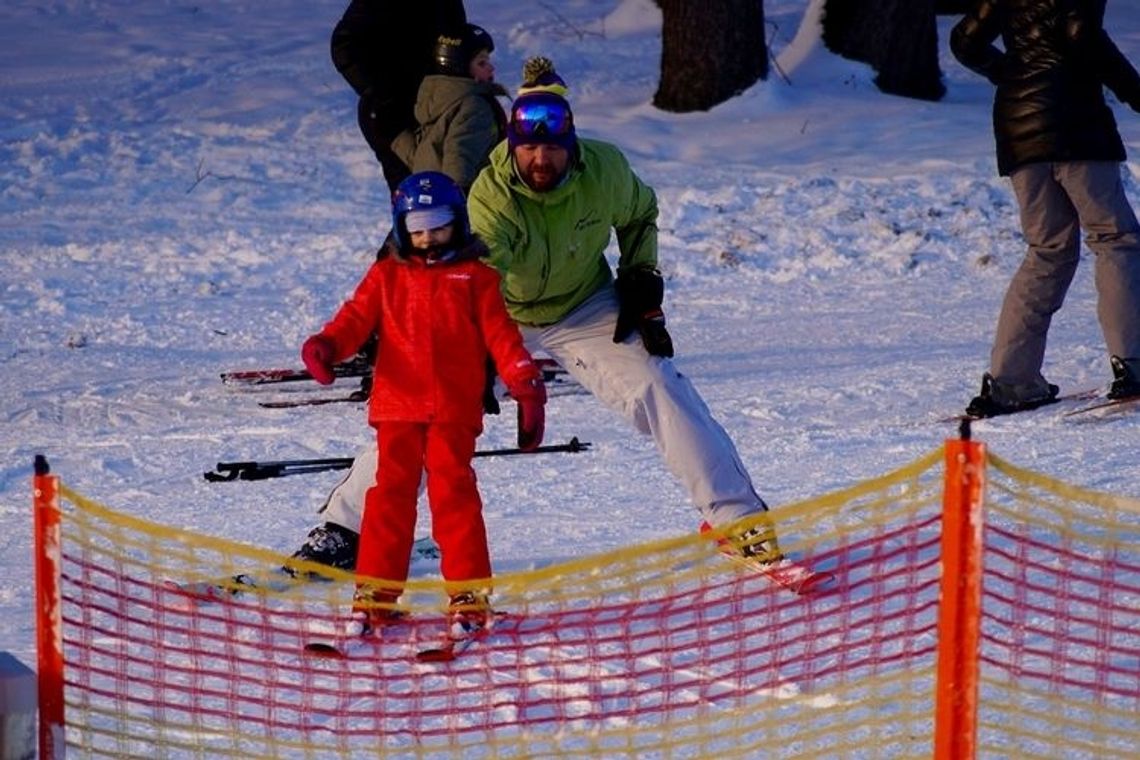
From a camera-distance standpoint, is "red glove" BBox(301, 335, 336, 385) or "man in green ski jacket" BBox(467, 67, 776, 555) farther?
"man in green ski jacket" BBox(467, 67, 776, 555)

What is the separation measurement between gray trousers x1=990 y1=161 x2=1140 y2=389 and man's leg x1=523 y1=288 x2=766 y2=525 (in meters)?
2.62

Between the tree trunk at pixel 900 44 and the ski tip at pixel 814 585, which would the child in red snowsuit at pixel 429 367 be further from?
the tree trunk at pixel 900 44

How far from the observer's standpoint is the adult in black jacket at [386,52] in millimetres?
9266

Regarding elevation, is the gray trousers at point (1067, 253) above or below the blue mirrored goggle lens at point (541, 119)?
below

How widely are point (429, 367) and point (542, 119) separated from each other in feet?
2.76

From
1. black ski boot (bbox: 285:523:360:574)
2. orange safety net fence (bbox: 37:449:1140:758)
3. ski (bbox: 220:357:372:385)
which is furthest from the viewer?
ski (bbox: 220:357:372:385)

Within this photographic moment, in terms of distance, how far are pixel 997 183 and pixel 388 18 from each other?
19.8ft

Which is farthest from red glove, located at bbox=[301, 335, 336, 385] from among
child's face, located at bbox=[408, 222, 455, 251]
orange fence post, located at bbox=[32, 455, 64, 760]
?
orange fence post, located at bbox=[32, 455, 64, 760]

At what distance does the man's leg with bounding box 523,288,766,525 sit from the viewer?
251 inches

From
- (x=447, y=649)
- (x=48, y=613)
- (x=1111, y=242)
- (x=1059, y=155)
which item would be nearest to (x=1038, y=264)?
(x=1111, y=242)

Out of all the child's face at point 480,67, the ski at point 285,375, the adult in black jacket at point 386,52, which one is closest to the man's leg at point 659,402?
the child's face at point 480,67

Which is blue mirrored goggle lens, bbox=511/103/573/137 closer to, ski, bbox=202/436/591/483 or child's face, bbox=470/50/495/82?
ski, bbox=202/436/591/483

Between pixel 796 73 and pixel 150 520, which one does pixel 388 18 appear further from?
pixel 796 73

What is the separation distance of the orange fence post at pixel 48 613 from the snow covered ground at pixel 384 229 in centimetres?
150
